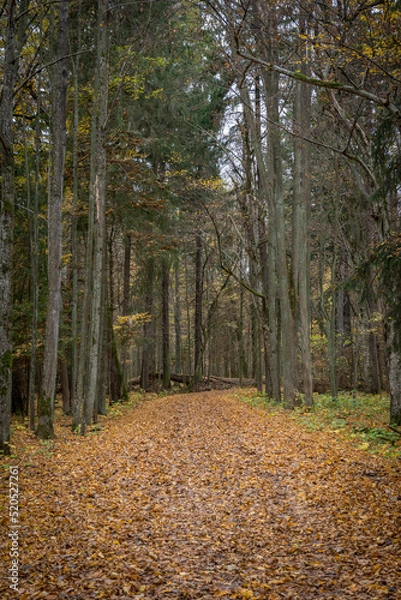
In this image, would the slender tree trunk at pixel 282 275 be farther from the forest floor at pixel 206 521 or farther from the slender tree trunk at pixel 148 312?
the slender tree trunk at pixel 148 312

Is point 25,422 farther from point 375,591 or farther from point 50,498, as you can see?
point 375,591

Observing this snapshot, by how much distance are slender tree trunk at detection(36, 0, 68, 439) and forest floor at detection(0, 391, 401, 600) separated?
0.99m

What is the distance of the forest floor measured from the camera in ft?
11.7

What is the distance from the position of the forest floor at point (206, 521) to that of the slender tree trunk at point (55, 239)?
99 cm

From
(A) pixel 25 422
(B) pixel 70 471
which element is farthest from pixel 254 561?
(A) pixel 25 422

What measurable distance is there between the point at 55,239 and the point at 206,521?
23.7ft

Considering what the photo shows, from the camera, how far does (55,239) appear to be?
32.4 feet

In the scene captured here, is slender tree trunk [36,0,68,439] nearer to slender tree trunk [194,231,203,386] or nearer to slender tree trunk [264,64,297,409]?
slender tree trunk [264,64,297,409]

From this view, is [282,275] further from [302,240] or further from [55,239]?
[55,239]

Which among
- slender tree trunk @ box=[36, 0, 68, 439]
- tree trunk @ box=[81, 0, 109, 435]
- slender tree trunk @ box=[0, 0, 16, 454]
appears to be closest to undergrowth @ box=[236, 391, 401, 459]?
tree trunk @ box=[81, 0, 109, 435]

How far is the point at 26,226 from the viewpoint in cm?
1231

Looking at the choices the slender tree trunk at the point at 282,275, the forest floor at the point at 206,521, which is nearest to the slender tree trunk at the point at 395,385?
the forest floor at the point at 206,521

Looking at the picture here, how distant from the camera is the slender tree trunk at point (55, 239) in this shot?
9.68 m

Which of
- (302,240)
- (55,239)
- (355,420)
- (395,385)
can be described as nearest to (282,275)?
(302,240)
